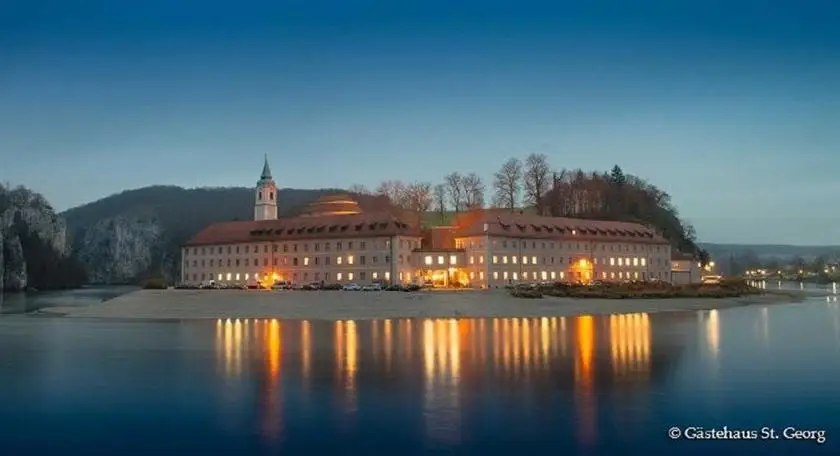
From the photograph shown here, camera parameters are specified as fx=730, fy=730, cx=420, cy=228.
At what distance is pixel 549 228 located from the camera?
9794 cm

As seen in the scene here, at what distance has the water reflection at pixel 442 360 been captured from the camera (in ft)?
66.2

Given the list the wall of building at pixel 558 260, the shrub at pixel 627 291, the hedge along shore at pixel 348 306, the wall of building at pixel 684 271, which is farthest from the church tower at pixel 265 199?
the wall of building at pixel 684 271

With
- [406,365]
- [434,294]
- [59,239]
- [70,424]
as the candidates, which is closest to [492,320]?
[434,294]

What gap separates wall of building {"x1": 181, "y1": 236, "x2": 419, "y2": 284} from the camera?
90.6m

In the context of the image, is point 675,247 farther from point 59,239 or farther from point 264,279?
point 59,239

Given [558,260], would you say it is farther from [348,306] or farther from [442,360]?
[442,360]

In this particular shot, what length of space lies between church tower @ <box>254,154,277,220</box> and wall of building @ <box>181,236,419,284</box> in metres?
18.1

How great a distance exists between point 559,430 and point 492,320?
39.5m

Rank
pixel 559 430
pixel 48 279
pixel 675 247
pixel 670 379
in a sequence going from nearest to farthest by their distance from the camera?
pixel 559 430 → pixel 670 379 → pixel 675 247 → pixel 48 279

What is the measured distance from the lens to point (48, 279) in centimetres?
14850

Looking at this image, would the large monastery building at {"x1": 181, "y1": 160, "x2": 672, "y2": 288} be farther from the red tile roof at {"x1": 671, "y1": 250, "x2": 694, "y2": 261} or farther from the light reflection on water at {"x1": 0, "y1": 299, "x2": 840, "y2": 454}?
the light reflection on water at {"x1": 0, "y1": 299, "x2": 840, "y2": 454}

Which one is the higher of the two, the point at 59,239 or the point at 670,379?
the point at 59,239

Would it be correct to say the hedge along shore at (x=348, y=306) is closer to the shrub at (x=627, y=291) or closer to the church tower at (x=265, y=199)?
the shrub at (x=627, y=291)

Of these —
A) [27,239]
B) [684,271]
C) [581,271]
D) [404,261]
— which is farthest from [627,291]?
[27,239]
